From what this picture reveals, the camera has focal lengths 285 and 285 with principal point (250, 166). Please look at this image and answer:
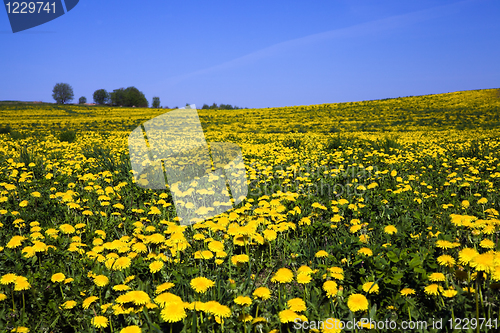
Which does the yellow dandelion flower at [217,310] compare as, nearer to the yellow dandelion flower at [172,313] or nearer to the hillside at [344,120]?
the yellow dandelion flower at [172,313]

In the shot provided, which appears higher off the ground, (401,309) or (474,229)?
(474,229)

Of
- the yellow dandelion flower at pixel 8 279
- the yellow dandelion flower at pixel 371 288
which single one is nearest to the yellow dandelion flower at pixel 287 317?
the yellow dandelion flower at pixel 371 288

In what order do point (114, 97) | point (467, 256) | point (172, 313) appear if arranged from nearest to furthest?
1. point (172, 313)
2. point (467, 256)
3. point (114, 97)

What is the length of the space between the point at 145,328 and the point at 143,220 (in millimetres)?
2401

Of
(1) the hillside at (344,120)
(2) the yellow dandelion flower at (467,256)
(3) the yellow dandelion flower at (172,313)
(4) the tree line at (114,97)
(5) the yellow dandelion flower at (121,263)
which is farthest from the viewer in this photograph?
(4) the tree line at (114,97)

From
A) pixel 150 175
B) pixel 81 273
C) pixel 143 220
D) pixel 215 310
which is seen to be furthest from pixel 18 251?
pixel 150 175

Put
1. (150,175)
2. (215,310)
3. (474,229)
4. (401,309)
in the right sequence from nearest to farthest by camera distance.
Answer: (215,310) < (401,309) < (474,229) < (150,175)

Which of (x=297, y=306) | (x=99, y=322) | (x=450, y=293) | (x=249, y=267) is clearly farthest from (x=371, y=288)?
(x=99, y=322)

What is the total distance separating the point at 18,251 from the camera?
9.73 ft

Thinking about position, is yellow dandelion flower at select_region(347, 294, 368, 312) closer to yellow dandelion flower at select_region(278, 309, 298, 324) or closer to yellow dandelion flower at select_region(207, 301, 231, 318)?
yellow dandelion flower at select_region(278, 309, 298, 324)

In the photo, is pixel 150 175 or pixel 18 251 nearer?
pixel 18 251

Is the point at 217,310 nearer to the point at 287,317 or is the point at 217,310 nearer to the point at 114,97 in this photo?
the point at 287,317

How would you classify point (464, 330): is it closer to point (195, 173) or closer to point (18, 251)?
point (18, 251)

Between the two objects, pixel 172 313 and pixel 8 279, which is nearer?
pixel 172 313
